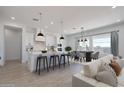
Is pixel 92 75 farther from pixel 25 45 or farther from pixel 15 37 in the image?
pixel 15 37

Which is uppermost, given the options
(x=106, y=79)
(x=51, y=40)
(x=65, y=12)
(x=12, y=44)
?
(x=65, y=12)

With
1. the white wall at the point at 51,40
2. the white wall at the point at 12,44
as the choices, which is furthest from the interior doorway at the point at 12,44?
the white wall at the point at 51,40

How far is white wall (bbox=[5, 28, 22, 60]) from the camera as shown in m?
7.13

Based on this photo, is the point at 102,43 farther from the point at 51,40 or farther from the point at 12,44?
the point at 12,44

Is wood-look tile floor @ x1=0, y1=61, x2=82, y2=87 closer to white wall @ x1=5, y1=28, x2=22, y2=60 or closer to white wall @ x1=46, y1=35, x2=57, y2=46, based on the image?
white wall @ x1=5, y1=28, x2=22, y2=60

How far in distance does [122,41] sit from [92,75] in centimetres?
515

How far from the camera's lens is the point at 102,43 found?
22.4 ft

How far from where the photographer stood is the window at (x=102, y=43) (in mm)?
6422

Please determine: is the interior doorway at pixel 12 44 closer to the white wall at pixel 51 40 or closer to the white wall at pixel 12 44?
the white wall at pixel 12 44

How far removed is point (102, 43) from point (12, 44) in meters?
8.12

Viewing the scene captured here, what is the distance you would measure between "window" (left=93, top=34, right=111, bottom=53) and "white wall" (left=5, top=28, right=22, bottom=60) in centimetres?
679

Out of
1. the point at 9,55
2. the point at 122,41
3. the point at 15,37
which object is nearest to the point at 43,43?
the point at 15,37

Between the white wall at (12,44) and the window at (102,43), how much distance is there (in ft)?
22.3

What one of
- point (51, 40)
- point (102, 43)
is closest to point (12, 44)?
point (51, 40)
